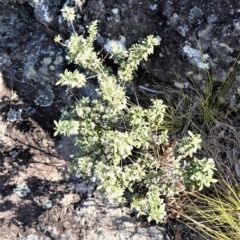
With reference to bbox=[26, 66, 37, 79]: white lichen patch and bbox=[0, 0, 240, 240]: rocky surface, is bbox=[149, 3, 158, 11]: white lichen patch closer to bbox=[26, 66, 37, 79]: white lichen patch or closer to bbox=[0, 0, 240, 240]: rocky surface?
bbox=[0, 0, 240, 240]: rocky surface

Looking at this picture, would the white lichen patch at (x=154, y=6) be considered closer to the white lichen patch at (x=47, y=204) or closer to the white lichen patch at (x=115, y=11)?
the white lichen patch at (x=115, y=11)

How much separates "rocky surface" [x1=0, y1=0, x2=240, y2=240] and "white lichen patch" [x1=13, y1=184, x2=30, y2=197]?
2 centimetres

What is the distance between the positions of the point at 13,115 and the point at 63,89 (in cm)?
37

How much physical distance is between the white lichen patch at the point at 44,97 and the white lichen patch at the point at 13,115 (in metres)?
0.13

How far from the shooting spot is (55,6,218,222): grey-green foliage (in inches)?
91.7

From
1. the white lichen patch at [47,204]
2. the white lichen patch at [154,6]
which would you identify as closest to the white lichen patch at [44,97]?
the white lichen patch at [47,204]

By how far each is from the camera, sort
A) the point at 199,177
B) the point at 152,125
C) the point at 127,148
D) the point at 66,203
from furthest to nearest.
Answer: the point at 66,203 → the point at 152,125 → the point at 127,148 → the point at 199,177

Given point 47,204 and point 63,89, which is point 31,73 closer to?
point 63,89

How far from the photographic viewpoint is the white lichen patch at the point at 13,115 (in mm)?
2955

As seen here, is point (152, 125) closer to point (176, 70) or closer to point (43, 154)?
point (176, 70)

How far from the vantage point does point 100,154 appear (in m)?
2.45

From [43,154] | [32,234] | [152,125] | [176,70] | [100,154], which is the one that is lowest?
[32,234]

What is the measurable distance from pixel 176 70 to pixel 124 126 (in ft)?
1.57

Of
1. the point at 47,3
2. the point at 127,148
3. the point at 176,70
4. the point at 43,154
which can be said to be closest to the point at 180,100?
the point at 176,70
